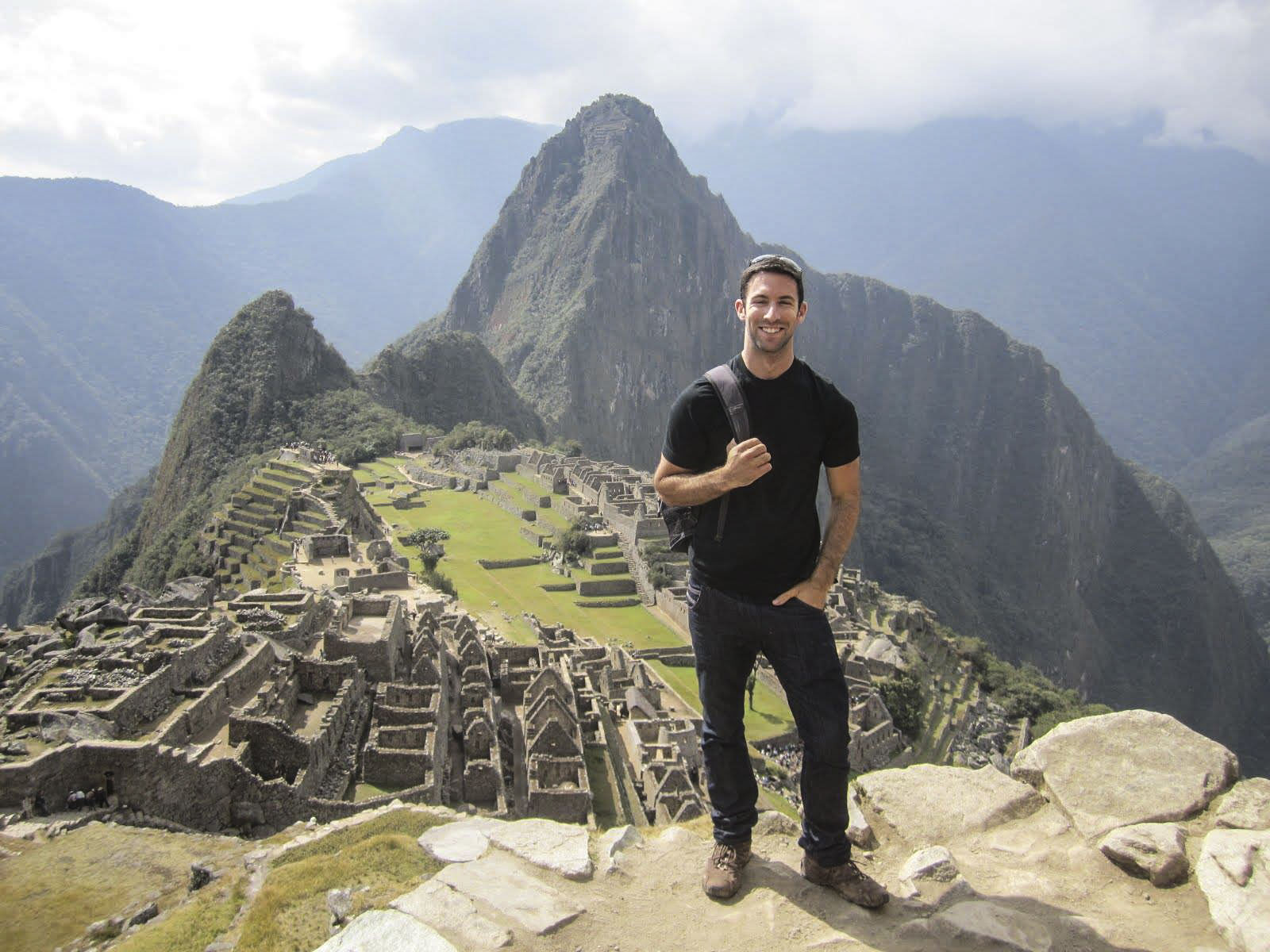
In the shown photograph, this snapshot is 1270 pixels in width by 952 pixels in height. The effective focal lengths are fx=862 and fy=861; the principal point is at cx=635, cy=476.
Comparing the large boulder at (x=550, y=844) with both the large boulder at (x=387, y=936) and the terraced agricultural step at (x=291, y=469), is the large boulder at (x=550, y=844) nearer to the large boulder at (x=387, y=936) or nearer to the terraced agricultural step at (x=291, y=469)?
the large boulder at (x=387, y=936)

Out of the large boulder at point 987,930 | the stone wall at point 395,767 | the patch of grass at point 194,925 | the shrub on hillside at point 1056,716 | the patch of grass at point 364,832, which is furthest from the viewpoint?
the shrub on hillside at point 1056,716

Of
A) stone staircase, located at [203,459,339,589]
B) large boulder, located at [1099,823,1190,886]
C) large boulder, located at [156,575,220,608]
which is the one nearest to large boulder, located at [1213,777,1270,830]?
large boulder, located at [1099,823,1190,886]

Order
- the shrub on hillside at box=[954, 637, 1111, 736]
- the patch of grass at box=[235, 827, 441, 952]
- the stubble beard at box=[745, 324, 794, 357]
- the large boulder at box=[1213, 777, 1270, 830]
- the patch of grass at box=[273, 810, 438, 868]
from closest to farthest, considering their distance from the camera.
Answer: the stubble beard at box=[745, 324, 794, 357], the large boulder at box=[1213, 777, 1270, 830], the patch of grass at box=[235, 827, 441, 952], the patch of grass at box=[273, 810, 438, 868], the shrub on hillside at box=[954, 637, 1111, 736]

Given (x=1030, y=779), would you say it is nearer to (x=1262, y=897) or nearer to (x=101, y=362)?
(x=1262, y=897)

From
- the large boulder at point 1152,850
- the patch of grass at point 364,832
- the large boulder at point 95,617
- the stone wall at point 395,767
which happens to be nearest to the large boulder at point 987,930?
Answer: the large boulder at point 1152,850

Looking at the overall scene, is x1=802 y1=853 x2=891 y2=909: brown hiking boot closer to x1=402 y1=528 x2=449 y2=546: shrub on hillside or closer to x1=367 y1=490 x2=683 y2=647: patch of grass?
x1=367 y1=490 x2=683 y2=647: patch of grass

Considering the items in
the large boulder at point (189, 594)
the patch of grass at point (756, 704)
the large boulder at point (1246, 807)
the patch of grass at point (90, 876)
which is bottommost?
the patch of grass at point (756, 704)
